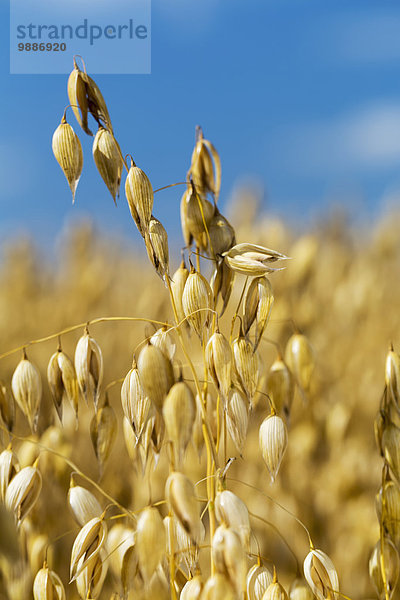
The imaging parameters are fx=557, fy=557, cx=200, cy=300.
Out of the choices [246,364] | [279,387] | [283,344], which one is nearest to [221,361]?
[246,364]

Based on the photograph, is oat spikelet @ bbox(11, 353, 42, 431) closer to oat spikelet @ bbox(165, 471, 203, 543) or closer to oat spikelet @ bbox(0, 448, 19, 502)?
oat spikelet @ bbox(0, 448, 19, 502)

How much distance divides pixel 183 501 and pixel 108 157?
0.21 m

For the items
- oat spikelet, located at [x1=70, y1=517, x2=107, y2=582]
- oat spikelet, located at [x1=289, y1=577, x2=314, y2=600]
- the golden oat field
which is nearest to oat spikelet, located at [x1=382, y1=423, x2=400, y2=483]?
the golden oat field

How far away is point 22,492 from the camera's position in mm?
363

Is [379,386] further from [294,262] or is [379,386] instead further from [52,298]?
[52,298]

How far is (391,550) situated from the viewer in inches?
16.7

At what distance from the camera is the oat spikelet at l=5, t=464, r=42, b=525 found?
14.2 inches

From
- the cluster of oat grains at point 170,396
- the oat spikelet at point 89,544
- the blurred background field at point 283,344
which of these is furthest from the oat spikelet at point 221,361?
the blurred background field at point 283,344

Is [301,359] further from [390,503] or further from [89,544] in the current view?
[89,544]

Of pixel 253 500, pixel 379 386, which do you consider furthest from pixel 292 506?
pixel 379 386

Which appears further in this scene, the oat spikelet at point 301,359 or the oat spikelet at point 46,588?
the oat spikelet at point 301,359

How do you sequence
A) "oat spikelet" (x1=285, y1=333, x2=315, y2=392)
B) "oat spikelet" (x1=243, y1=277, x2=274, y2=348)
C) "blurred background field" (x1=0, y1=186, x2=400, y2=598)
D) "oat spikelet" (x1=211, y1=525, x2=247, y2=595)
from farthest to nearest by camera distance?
1. "blurred background field" (x1=0, y1=186, x2=400, y2=598)
2. "oat spikelet" (x1=285, y1=333, x2=315, y2=392)
3. "oat spikelet" (x1=243, y1=277, x2=274, y2=348)
4. "oat spikelet" (x1=211, y1=525, x2=247, y2=595)

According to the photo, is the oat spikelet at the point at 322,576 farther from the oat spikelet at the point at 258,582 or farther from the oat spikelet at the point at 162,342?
the oat spikelet at the point at 162,342

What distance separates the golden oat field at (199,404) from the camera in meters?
0.33
